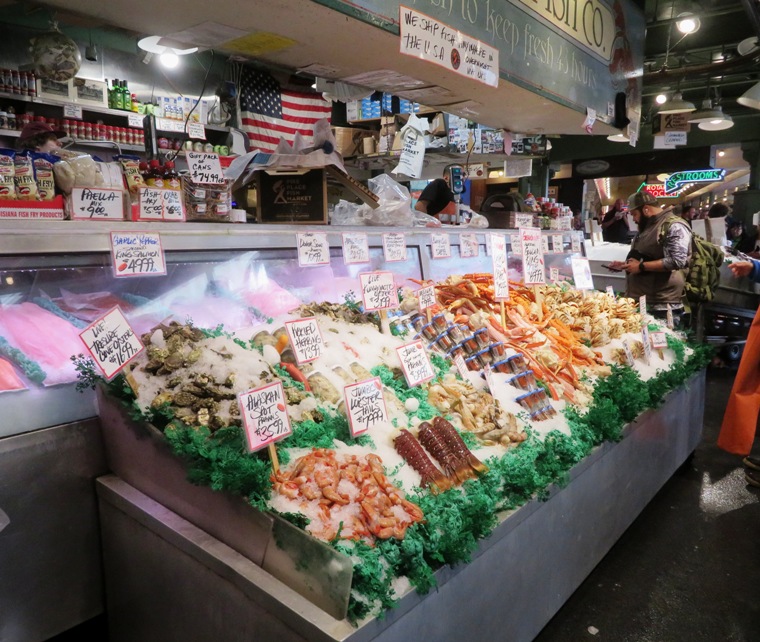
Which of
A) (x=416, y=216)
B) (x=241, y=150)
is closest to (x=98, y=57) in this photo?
(x=241, y=150)

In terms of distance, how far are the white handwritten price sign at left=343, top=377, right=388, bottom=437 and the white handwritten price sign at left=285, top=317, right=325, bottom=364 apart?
1.00 ft

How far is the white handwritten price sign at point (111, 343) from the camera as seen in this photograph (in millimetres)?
1721

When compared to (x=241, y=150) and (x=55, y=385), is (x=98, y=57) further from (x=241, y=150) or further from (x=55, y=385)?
(x=55, y=385)

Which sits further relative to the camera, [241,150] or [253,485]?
[241,150]

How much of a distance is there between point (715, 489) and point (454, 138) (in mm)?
5426

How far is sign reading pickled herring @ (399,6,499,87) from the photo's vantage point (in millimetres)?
2344

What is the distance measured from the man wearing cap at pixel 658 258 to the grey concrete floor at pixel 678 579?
7.25 feet

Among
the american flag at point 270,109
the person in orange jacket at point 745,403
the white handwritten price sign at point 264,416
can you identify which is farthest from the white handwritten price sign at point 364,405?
the american flag at point 270,109

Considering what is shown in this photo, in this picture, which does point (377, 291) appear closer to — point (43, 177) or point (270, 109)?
point (43, 177)

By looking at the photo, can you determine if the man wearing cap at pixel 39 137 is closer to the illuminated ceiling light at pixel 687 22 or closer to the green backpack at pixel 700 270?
the green backpack at pixel 700 270

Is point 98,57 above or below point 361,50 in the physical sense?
above

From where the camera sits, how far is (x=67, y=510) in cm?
205

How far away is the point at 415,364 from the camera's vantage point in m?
2.53

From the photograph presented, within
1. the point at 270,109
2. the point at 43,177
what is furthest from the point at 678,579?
the point at 270,109
